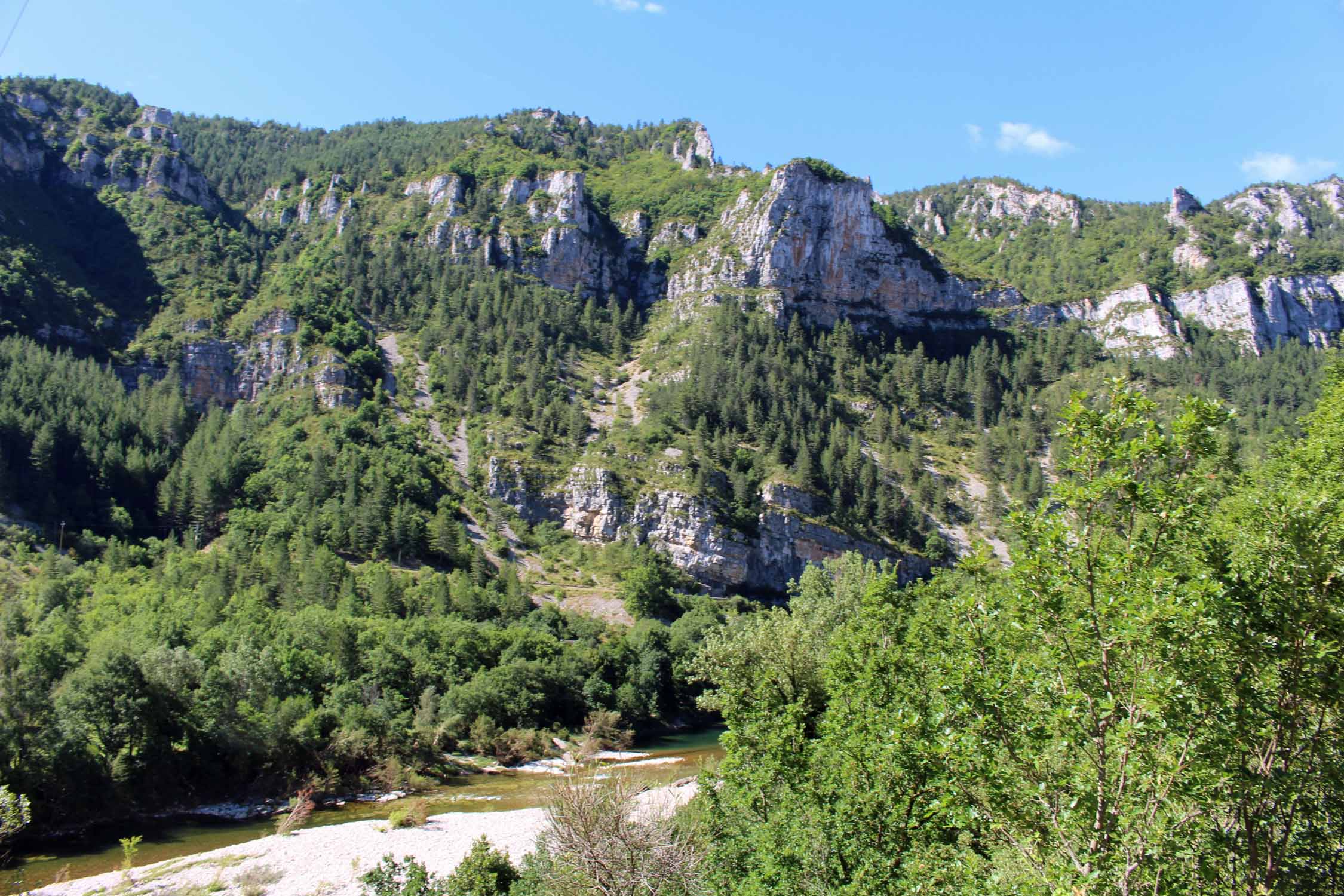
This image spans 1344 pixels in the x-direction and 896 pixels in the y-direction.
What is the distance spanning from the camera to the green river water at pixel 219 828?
26.7 meters

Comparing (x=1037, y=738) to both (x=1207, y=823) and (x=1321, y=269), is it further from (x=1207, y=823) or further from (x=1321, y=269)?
(x=1321, y=269)

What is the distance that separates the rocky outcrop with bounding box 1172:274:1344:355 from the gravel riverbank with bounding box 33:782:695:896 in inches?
7087

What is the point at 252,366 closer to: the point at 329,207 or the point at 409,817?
the point at 329,207

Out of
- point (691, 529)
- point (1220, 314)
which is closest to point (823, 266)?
point (691, 529)

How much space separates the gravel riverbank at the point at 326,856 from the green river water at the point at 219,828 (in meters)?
1.33

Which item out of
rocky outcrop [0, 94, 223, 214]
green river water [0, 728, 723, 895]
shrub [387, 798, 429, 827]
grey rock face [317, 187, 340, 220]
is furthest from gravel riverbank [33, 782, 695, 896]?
rocky outcrop [0, 94, 223, 214]

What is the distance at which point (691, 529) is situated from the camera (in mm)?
106812

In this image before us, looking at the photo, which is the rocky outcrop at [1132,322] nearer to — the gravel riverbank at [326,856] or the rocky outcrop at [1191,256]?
the rocky outcrop at [1191,256]

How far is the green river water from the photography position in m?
26.7

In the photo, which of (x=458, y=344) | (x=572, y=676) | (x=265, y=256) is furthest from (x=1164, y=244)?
(x=265, y=256)

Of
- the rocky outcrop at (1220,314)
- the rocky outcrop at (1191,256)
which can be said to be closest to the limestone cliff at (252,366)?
the rocky outcrop at (1220,314)

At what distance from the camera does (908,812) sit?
548 inches

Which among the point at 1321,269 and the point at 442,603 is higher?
the point at 1321,269

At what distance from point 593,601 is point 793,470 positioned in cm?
4380
